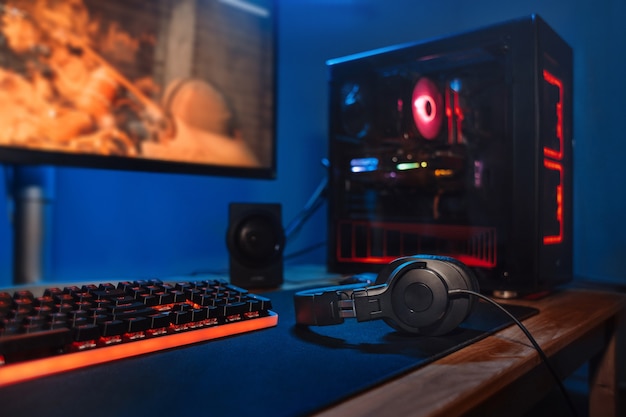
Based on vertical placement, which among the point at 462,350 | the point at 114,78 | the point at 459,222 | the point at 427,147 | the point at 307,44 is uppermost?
the point at 307,44

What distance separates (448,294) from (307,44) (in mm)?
1046

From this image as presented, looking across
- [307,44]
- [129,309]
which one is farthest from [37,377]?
[307,44]

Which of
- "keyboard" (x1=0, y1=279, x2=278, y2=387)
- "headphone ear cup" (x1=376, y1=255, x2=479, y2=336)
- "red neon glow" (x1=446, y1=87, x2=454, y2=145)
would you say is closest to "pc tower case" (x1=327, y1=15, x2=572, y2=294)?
"red neon glow" (x1=446, y1=87, x2=454, y2=145)

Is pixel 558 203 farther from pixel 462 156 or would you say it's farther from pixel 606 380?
pixel 606 380

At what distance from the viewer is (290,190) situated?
1.26 meters

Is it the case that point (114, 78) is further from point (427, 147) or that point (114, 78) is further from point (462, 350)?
point (462, 350)

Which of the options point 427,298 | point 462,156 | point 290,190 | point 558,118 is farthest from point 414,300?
point 290,190

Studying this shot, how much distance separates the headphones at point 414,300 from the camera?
1.47 feet

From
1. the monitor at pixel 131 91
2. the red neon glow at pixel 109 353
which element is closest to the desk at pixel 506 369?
the red neon glow at pixel 109 353

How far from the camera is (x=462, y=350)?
0.41m

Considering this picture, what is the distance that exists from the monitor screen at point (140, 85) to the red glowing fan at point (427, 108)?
36 cm

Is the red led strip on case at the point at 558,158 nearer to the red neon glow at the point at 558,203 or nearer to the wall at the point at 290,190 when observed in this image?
the red neon glow at the point at 558,203

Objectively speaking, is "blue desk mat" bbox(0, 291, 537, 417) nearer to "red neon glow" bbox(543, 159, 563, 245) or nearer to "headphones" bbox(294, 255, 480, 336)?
"headphones" bbox(294, 255, 480, 336)

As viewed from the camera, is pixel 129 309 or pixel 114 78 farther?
pixel 114 78
